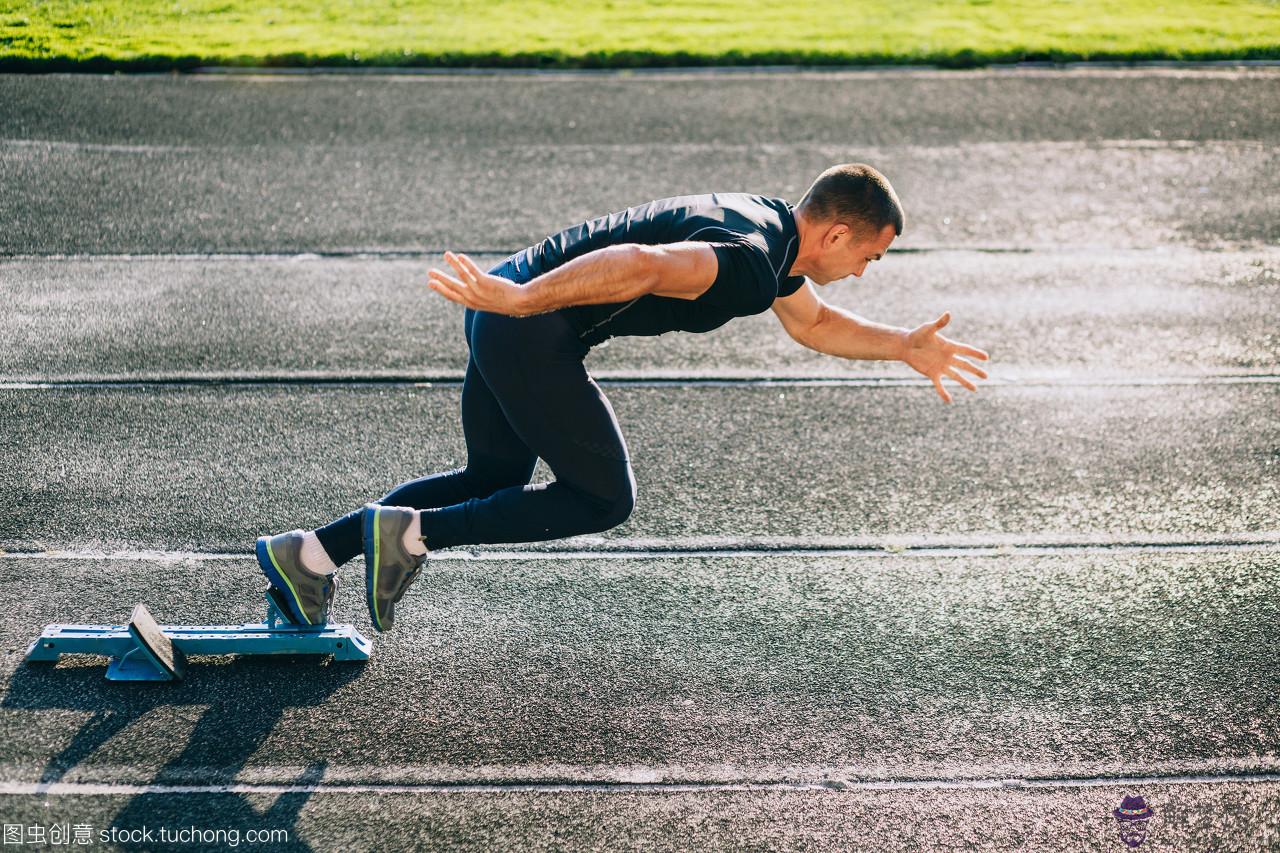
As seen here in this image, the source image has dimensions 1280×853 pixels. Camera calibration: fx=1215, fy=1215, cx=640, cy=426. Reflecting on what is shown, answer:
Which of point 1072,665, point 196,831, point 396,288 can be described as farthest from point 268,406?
point 1072,665

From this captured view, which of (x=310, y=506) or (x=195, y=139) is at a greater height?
(x=195, y=139)

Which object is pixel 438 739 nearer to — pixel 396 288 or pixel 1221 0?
pixel 396 288

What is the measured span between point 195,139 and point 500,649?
6.81 metres

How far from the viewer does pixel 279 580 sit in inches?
165

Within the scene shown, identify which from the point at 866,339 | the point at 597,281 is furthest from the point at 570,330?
the point at 866,339

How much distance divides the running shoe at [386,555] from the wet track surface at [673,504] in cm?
43

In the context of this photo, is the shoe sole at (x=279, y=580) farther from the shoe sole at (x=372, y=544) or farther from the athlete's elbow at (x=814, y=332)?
the athlete's elbow at (x=814, y=332)

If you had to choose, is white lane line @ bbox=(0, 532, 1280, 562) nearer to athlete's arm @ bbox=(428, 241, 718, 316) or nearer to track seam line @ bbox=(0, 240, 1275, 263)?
athlete's arm @ bbox=(428, 241, 718, 316)

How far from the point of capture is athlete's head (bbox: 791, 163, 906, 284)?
380cm

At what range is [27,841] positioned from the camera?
353cm

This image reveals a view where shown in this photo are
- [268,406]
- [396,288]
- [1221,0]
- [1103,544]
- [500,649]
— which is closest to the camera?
[500,649]

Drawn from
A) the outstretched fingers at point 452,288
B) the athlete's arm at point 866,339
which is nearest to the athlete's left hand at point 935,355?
the athlete's arm at point 866,339

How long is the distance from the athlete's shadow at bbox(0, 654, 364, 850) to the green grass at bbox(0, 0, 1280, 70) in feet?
28.2
